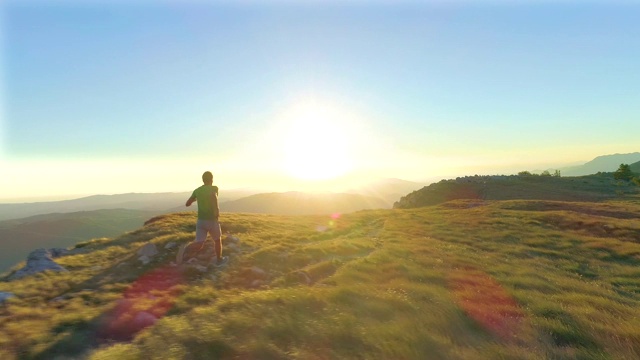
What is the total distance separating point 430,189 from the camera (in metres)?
71.4

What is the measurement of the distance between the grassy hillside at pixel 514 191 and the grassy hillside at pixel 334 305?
43.8 metres

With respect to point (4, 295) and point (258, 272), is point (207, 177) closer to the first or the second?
point (258, 272)

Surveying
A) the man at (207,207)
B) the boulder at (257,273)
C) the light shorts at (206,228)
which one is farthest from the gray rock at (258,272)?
the light shorts at (206,228)

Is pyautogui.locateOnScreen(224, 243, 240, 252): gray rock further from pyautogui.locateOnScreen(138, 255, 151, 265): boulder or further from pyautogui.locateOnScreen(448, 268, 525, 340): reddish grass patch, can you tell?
pyautogui.locateOnScreen(448, 268, 525, 340): reddish grass patch

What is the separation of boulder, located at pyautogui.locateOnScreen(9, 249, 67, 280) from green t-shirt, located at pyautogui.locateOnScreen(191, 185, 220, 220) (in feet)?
23.5

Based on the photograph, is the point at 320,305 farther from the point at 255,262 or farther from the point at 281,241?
the point at 281,241

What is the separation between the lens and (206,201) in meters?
15.2

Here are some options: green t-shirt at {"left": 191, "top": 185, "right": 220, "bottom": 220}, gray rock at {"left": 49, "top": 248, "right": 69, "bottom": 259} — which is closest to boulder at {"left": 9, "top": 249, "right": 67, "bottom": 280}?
gray rock at {"left": 49, "top": 248, "right": 69, "bottom": 259}

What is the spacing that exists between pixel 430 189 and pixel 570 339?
6549 cm

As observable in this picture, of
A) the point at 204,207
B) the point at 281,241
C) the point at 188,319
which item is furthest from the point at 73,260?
the point at 188,319

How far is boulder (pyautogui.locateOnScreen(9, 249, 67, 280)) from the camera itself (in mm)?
15798

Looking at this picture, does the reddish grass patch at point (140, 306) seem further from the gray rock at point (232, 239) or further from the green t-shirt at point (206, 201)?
the gray rock at point (232, 239)

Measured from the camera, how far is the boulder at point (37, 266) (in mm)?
15798

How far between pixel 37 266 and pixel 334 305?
15.3m
